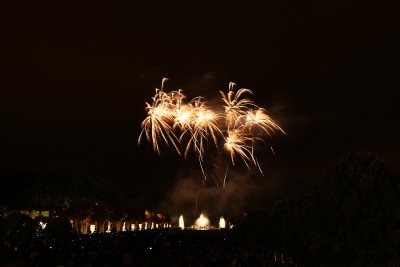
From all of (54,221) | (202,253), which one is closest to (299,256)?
(202,253)

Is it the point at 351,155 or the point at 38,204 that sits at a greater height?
the point at 38,204

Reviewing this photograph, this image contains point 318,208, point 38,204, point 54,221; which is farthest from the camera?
point 38,204

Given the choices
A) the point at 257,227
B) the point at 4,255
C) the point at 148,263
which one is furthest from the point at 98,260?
the point at 257,227

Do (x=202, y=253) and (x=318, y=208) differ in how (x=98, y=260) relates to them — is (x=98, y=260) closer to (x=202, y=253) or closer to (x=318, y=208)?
(x=202, y=253)

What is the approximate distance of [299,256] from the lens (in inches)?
1449

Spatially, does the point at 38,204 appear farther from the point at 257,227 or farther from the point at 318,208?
the point at 318,208

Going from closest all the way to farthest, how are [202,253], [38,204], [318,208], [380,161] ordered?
1. [380,161]
2. [318,208]
3. [202,253]
4. [38,204]

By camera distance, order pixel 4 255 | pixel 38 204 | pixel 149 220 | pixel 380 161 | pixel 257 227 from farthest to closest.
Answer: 1. pixel 149 220
2. pixel 38 204
3. pixel 257 227
4. pixel 4 255
5. pixel 380 161

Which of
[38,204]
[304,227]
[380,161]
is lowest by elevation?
[304,227]

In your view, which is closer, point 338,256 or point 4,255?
point 338,256

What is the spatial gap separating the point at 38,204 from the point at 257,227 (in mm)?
49665

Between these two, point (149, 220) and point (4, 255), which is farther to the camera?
point (149, 220)

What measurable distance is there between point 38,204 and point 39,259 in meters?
72.9

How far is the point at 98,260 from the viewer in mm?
25609
